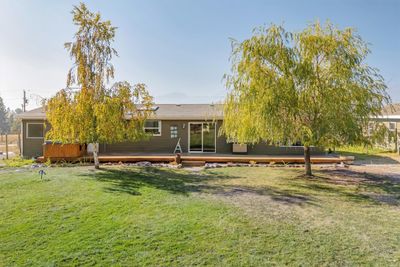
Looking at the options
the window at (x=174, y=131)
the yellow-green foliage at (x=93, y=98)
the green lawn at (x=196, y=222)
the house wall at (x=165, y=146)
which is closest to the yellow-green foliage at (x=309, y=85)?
the green lawn at (x=196, y=222)

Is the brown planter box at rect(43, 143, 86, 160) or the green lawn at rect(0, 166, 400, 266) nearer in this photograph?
the green lawn at rect(0, 166, 400, 266)

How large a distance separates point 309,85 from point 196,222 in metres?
5.63

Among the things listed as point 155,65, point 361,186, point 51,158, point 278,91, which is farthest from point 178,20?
point 361,186

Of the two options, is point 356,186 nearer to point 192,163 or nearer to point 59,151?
point 192,163

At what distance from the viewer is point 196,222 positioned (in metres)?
4.95

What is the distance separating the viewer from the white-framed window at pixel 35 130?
15.1 metres

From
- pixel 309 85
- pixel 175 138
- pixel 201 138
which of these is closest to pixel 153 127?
pixel 175 138

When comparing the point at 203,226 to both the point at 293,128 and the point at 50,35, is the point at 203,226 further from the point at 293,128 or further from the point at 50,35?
the point at 50,35

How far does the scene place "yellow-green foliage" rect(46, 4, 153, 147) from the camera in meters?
9.80

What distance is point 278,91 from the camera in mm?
8117

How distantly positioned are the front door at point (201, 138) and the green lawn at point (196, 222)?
699 centimetres

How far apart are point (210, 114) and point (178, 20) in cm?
504

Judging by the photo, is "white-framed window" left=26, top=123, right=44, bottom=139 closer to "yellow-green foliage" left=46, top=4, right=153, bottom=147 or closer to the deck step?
"yellow-green foliage" left=46, top=4, right=153, bottom=147

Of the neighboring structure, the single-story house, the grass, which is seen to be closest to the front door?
the neighboring structure
